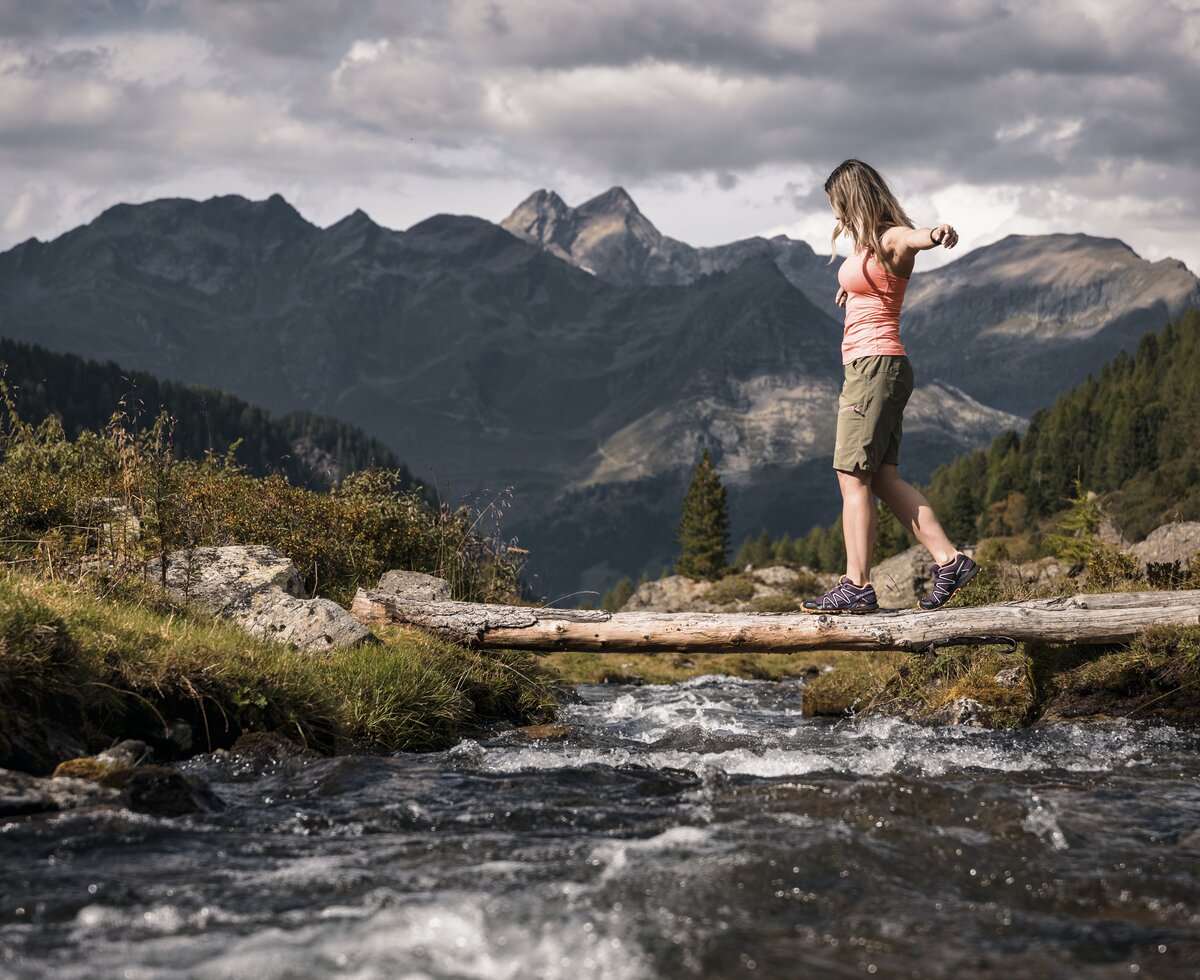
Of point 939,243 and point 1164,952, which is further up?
point 939,243

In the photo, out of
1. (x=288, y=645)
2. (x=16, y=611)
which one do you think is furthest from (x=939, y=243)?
(x=16, y=611)

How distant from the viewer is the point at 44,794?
6.55m

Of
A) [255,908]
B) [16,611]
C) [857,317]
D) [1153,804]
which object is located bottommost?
[1153,804]

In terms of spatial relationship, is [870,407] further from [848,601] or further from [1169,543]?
[1169,543]

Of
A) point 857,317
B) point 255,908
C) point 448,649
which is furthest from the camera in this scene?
point 448,649

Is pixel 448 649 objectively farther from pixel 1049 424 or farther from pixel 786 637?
pixel 1049 424

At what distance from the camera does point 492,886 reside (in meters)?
5.84

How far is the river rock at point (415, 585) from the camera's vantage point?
15.3 meters

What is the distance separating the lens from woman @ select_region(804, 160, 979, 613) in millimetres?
10641

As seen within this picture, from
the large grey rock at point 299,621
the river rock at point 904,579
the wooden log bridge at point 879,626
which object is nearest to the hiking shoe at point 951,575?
the wooden log bridge at point 879,626

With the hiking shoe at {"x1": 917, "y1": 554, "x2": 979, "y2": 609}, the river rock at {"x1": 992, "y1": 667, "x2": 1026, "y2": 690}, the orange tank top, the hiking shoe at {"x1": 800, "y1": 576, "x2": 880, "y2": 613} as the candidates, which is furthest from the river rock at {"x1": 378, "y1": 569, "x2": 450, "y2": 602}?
the river rock at {"x1": 992, "y1": 667, "x2": 1026, "y2": 690}

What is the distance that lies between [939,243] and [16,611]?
807 cm

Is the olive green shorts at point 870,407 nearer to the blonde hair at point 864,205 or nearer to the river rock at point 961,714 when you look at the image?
the blonde hair at point 864,205

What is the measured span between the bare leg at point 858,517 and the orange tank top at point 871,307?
46.2 inches
